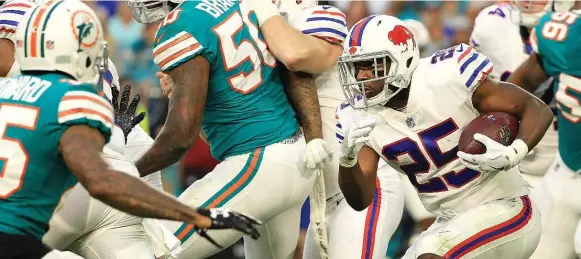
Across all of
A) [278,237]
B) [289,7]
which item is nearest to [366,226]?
[278,237]

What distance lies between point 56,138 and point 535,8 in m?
3.89

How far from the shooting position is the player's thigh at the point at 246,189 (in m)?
4.10

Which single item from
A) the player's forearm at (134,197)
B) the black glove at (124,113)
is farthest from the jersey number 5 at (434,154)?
the player's forearm at (134,197)

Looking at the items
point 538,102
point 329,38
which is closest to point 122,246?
point 329,38

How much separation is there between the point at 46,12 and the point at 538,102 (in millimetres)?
1902

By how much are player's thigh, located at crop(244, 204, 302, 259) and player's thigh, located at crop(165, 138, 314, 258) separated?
0.11m

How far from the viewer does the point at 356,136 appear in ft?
12.9

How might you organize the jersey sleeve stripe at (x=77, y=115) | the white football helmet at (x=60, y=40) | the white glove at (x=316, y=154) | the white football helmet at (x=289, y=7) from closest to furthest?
the jersey sleeve stripe at (x=77, y=115) → the white football helmet at (x=60, y=40) → the white glove at (x=316, y=154) → the white football helmet at (x=289, y=7)

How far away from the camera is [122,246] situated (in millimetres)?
3869

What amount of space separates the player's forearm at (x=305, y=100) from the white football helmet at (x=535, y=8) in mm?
2332

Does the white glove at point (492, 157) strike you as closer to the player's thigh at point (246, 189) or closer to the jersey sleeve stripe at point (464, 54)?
the jersey sleeve stripe at point (464, 54)

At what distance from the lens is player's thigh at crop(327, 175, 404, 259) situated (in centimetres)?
464

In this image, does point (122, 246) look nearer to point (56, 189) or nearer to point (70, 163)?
point (56, 189)

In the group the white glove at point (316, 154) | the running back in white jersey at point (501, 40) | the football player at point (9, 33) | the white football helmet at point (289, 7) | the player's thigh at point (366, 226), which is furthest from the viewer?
the running back in white jersey at point (501, 40)
